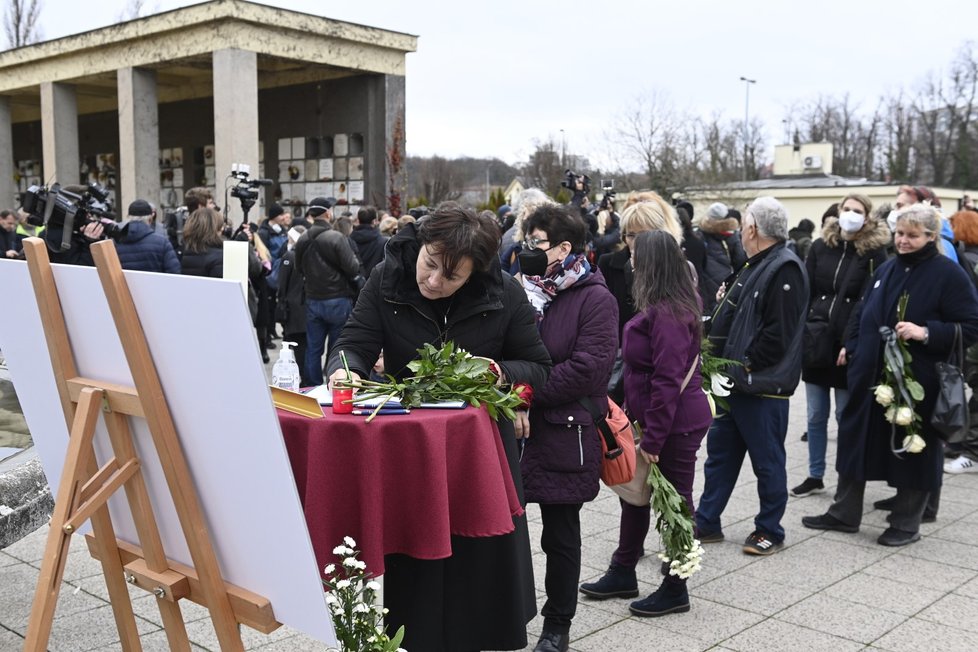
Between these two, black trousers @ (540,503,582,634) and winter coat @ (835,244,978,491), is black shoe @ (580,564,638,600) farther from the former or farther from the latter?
winter coat @ (835,244,978,491)

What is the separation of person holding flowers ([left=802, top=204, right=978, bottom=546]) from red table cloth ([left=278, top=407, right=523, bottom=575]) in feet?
11.3

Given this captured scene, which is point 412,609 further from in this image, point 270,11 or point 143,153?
point 143,153

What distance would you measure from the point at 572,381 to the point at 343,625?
1398 mm

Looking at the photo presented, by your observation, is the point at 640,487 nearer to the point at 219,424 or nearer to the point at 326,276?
the point at 219,424

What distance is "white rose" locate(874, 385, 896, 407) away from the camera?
543cm

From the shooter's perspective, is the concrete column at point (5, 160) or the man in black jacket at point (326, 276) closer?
the man in black jacket at point (326, 276)

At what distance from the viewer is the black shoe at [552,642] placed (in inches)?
153

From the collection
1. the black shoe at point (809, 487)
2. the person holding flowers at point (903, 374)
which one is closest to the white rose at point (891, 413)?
the person holding flowers at point (903, 374)

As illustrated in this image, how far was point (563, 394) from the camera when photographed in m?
3.72

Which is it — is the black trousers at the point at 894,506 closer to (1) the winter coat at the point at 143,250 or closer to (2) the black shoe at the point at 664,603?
(2) the black shoe at the point at 664,603

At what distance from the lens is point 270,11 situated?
17.3 meters

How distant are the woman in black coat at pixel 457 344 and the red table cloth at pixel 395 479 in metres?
0.25

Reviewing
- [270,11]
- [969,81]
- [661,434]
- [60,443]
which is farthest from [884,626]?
[969,81]

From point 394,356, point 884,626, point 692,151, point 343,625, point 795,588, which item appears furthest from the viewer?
point 692,151
